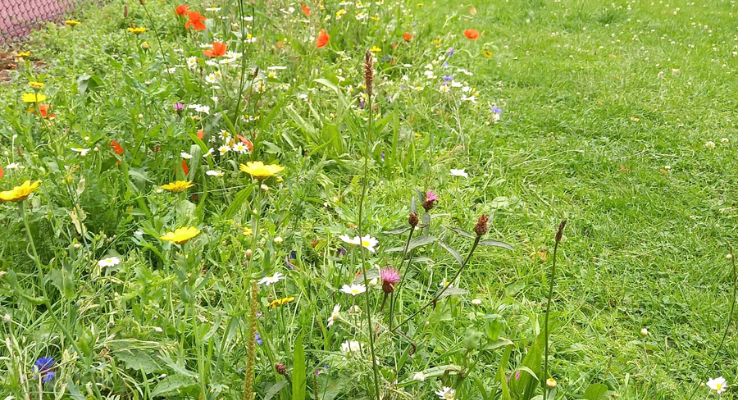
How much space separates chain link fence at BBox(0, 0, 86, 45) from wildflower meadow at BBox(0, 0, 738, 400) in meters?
0.22

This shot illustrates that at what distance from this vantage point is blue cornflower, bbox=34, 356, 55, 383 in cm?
124

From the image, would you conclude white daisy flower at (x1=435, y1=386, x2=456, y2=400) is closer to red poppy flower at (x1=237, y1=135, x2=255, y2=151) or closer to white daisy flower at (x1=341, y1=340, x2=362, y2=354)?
white daisy flower at (x1=341, y1=340, x2=362, y2=354)

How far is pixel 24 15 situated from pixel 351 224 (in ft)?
11.4

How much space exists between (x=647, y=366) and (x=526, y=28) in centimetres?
409

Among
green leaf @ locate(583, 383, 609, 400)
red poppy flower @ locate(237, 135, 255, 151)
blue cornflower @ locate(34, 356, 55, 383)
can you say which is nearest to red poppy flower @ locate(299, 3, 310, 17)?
red poppy flower @ locate(237, 135, 255, 151)

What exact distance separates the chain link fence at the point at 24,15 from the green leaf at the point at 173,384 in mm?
3479

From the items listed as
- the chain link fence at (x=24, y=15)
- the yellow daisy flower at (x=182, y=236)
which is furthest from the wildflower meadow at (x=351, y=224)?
the chain link fence at (x=24, y=15)

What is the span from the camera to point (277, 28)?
3414 mm

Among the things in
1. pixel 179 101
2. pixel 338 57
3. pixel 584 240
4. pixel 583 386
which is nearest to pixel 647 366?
pixel 583 386

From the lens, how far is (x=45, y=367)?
130 centimetres

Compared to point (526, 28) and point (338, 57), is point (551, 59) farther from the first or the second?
point (338, 57)

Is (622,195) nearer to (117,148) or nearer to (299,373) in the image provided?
(299,373)

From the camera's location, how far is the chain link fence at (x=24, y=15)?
13.2ft

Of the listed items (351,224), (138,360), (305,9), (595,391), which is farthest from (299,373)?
(305,9)
